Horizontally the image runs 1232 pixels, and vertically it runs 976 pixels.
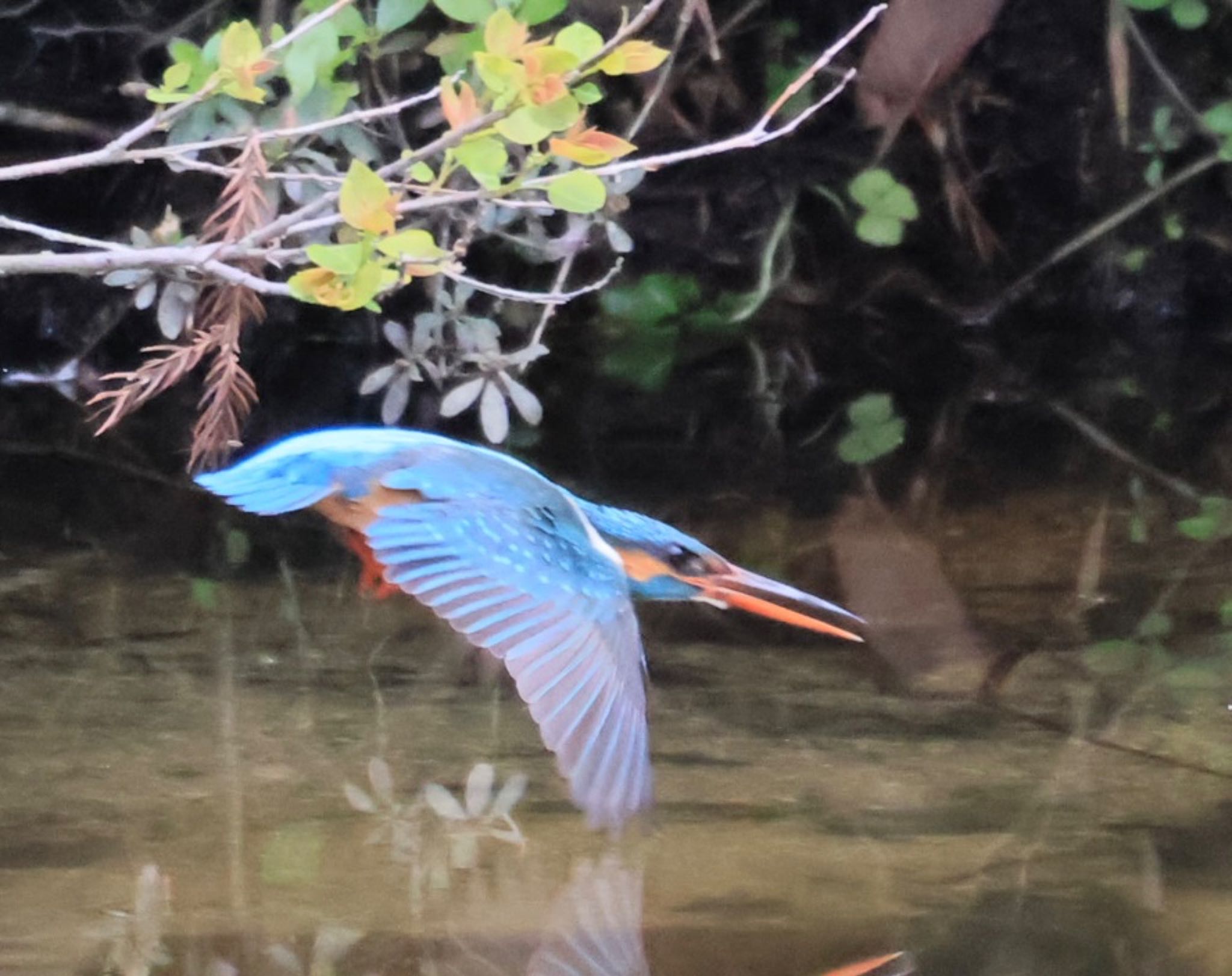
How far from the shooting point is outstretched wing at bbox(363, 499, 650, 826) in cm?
146

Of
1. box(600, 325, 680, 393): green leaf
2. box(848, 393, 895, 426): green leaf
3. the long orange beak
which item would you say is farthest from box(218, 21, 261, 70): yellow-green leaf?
box(600, 325, 680, 393): green leaf

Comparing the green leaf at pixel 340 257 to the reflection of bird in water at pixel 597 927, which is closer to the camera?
the reflection of bird in water at pixel 597 927

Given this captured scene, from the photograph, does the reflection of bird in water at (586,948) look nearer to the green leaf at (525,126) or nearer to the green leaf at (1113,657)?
the green leaf at (525,126)

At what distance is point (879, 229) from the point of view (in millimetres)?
3941

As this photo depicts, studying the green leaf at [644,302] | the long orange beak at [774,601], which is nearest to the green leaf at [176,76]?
the long orange beak at [774,601]

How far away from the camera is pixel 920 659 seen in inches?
76.9

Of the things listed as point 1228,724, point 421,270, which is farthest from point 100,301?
point 1228,724

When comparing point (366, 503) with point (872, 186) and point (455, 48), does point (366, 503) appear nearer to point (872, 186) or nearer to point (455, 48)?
point (455, 48)

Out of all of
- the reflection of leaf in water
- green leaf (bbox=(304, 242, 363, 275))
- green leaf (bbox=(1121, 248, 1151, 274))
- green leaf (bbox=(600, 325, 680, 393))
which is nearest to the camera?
the reflection of leaf in water

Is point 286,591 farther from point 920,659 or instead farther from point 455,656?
point 920,659

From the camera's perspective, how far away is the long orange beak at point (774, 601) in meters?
1.80

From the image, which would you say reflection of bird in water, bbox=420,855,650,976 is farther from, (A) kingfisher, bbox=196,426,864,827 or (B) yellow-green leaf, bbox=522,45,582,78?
(B) yellow-green leaf, bbox=522,45,582,78

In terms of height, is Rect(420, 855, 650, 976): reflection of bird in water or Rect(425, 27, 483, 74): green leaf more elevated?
Rect(425, 27, 483, 74): green leaf

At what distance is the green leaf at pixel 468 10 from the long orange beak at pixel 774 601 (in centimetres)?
65
